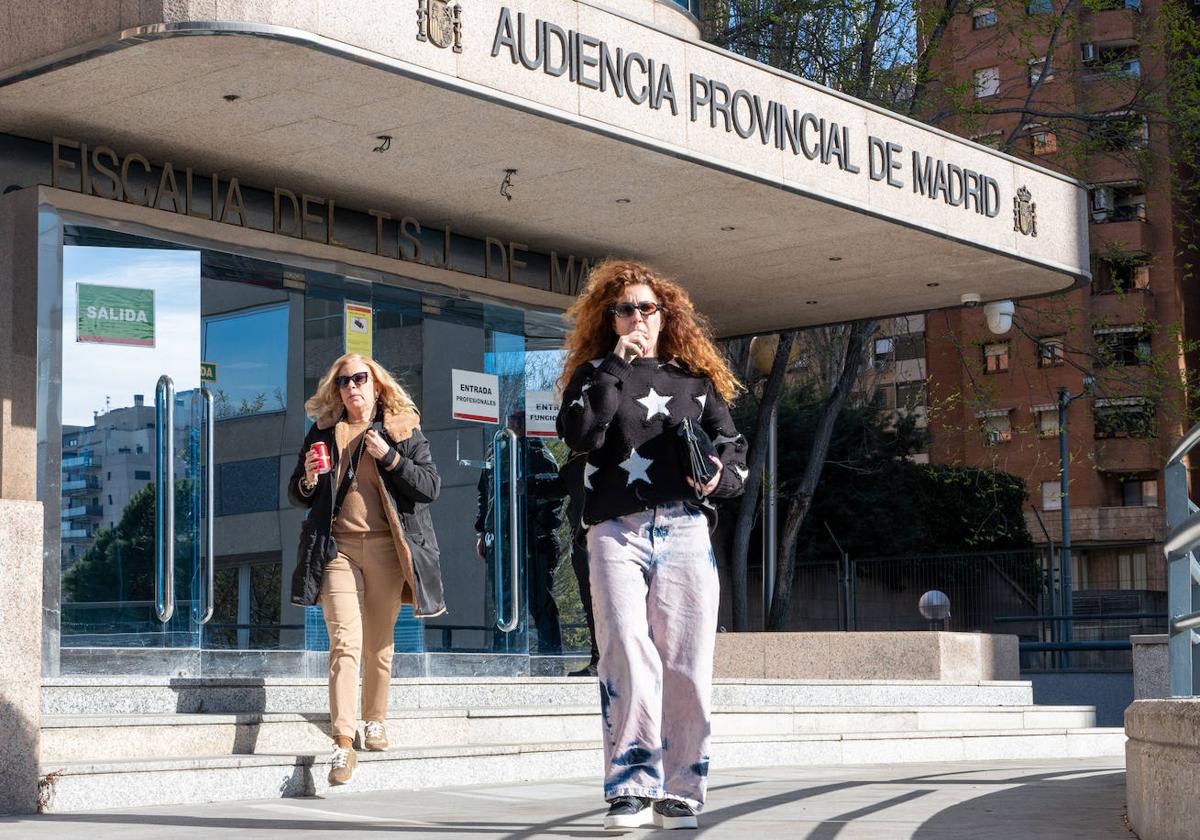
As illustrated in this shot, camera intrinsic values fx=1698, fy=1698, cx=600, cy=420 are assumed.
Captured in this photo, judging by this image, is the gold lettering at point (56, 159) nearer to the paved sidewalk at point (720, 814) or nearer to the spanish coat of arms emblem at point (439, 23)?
the spanish coat of arms emblem at point (439, 23)

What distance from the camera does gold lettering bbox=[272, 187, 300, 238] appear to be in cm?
1153

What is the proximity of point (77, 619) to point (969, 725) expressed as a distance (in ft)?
22.2

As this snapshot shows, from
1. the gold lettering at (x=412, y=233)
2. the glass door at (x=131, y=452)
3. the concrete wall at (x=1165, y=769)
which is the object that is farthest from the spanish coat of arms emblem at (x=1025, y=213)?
the concrete wall at (x=1165, y=769)

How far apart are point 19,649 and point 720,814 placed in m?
2.76

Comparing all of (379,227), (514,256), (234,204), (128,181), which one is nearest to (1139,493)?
(514,256)

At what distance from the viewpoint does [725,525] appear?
31.7 meters

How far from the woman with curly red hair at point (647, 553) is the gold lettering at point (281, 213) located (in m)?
5.96

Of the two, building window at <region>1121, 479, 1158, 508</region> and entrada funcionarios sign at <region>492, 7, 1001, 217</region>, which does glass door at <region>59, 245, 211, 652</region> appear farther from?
building window at <region>1121, 479, 1158, 508</region>

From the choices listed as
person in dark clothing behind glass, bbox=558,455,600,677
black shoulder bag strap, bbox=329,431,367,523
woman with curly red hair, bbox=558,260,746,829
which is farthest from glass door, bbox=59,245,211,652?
woman with curly red hair, bbox=558,260,746,829

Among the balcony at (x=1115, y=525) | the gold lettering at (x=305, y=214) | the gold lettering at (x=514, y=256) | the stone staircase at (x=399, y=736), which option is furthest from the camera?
the balcony at (x=1115, y=525)

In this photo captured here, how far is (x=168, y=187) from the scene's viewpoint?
10.8 meters

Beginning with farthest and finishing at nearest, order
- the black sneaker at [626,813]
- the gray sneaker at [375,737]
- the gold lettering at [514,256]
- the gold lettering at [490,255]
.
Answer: the gold lettering at [514,256]
the gold lettering at [490,255]
the gray sneaker at [375,737]
the black sneaker at [626,813]

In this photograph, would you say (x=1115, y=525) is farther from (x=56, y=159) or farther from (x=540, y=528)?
(x=56, y=159)

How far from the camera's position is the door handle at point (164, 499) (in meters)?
10.3
